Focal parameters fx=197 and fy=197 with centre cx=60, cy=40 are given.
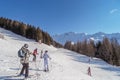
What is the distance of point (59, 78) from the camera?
1948 cm

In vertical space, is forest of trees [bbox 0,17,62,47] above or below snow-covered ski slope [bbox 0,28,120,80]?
above

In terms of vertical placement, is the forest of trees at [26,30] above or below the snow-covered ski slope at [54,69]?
above

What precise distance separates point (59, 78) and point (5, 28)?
98.1 metres

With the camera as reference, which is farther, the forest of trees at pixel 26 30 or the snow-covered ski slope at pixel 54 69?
the forest of trees at pixel 26 30

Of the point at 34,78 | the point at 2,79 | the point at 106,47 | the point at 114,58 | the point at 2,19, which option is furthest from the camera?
the point at 2,19

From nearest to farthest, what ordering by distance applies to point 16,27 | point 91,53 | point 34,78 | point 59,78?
point 34,78 → point 59,78 → point 91,53 → point 16,27

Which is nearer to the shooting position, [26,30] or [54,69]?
[54,69]

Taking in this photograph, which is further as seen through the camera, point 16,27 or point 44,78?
point 16,27

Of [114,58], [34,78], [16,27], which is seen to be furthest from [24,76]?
[16,27]

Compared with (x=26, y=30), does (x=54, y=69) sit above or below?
below

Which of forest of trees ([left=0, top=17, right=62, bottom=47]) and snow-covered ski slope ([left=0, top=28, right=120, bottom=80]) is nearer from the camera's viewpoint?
snow-covered ski slope ([left=0, top=28, right=120, bottom=80])

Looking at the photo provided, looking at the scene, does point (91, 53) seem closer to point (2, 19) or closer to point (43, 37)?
point (43, 37)

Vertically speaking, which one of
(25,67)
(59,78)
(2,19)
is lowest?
(59,78)

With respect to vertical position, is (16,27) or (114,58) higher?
(16,27)
